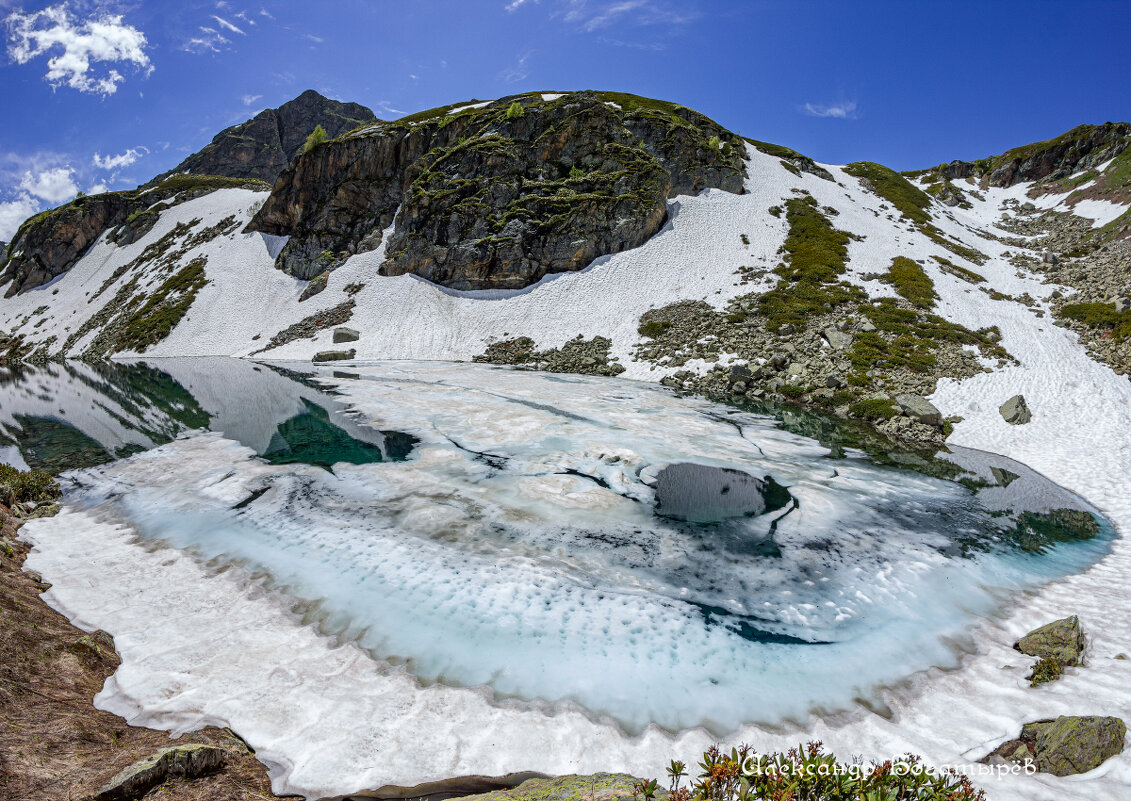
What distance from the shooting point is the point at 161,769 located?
4.46 metres

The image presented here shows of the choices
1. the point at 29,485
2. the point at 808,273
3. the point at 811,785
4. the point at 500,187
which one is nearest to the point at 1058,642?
the point at 811,785

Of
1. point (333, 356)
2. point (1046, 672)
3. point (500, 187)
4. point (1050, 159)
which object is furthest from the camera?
point (1050, 159)

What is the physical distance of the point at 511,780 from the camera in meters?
5.35

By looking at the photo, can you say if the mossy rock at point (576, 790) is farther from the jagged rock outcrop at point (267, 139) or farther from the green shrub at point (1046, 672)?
the jagged rock outcrop at point (267, 139)

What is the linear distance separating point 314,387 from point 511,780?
3140 centimetres

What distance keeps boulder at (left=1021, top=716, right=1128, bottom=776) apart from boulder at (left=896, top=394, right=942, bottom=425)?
21396mm

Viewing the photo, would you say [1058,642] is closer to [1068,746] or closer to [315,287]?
[1068,746]

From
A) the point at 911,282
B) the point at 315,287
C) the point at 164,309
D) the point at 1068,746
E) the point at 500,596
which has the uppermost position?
the point at 315,287

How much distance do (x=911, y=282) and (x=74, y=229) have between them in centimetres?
13317

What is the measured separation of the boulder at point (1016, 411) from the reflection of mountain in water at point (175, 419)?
28342 millimetres

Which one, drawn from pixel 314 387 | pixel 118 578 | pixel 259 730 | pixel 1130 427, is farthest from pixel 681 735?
pixel 314 387

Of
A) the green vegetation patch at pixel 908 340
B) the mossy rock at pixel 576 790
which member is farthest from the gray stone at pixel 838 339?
the mossy rock at pixel 576 790

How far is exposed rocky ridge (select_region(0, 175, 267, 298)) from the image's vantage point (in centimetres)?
8444

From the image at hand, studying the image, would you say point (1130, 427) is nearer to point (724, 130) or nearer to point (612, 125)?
point (612, 125)
